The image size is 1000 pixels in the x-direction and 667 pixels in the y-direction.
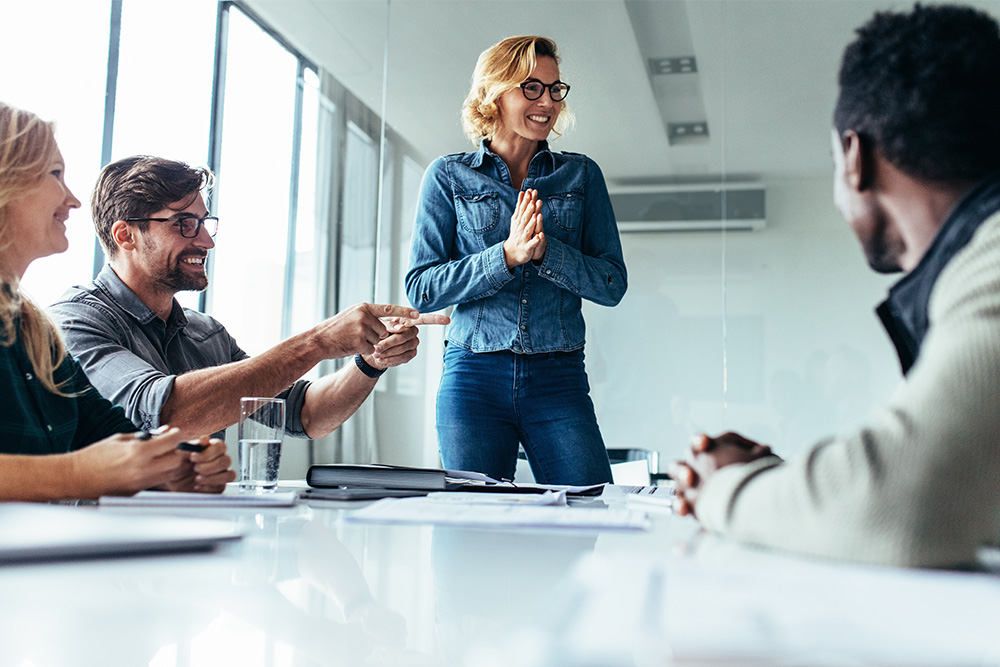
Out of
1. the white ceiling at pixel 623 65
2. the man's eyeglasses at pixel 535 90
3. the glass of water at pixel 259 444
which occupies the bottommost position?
the glass of water at pixel 259 444

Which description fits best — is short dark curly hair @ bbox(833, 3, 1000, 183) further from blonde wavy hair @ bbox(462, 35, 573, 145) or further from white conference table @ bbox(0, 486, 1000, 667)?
blonde wavy hair @ bbox(462, 35, 573, 145)

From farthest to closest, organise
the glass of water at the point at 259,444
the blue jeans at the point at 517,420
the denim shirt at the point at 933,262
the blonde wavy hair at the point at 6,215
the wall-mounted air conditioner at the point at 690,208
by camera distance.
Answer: the wall-mounted air conditioner at the point at 690,208, the blue jeans at the point at 517,420, the blonde wavy hair at the point at 6,215, the glass of water at the point at 259,444, the denim shirt at the point at 933,262

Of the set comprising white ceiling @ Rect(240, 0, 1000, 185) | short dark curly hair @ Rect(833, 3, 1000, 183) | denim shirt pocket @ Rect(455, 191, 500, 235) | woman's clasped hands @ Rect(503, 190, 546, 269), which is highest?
white ceiling @ Rect(240, 0, 1000, 185)

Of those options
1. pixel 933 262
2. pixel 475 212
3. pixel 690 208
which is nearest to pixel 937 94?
pixel 933 262

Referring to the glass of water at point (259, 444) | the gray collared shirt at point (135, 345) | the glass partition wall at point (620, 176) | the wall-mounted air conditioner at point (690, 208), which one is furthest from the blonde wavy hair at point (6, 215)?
the wall-mounted air conditioner at point (690, 208)

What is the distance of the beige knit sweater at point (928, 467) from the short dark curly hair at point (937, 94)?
19 cm

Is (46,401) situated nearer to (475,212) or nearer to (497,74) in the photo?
(475,212)

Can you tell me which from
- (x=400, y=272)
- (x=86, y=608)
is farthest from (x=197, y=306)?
(x=86, y=608)

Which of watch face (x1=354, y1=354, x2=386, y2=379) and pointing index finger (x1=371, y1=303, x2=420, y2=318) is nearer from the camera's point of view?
pointing index finger (x1=371, y1=303, x2=420, y2=318)

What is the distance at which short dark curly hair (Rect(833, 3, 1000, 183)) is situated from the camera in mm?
751

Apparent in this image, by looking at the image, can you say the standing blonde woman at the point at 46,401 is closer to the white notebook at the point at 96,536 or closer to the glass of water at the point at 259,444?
the glass of water at the point at 259,444

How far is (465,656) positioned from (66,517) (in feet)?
1.68

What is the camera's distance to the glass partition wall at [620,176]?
12.9 ft

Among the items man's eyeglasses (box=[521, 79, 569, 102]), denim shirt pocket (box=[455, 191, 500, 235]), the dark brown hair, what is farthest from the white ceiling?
the dark brown hair
